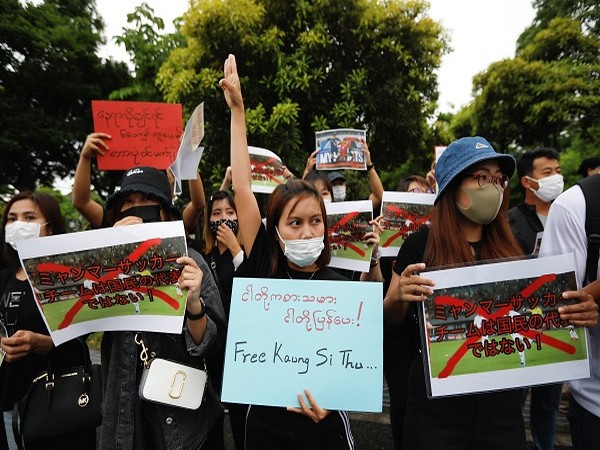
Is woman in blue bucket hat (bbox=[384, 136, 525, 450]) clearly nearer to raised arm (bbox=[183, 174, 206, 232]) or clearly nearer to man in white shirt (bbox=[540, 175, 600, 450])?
man in white shirt (bbox=[540, 175, 600, 450])

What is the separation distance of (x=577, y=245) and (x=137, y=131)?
2900 millimetres

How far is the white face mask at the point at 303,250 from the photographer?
1898 mm

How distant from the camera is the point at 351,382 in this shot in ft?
5.26

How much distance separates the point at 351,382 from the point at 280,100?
630cm

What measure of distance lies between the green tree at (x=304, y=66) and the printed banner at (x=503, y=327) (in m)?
5.40

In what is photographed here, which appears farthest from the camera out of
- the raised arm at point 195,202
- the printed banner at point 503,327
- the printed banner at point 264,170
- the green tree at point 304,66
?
the green tree at point 304,66

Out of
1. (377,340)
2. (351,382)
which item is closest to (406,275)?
(377,340)

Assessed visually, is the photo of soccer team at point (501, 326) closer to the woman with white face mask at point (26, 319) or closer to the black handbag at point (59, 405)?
the black handbag at point (59, 405)

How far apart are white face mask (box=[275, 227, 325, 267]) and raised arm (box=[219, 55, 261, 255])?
0.24 m

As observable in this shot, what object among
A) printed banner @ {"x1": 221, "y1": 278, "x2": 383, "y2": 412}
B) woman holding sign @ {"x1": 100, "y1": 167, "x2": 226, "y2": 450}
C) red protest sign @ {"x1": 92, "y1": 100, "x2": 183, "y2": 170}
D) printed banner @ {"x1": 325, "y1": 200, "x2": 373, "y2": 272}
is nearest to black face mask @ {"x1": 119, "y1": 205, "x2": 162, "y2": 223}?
woman holding sign @ {"x1": 100, "y1": 167, "x2": 226, "y2": 450}

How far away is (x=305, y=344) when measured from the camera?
1.66 m

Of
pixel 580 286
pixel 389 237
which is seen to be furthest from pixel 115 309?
pixel 389 237

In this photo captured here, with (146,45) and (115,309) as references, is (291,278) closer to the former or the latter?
(115,309)

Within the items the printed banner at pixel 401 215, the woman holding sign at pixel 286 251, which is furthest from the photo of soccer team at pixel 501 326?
the printed banner at pixel 401 215
